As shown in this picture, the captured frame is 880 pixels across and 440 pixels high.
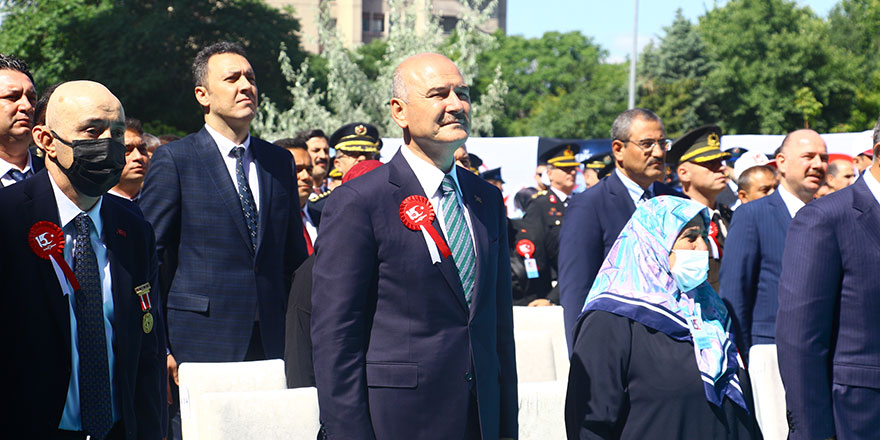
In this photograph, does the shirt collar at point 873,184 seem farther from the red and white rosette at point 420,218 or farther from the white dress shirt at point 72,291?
the white dress shirt at point 72,291

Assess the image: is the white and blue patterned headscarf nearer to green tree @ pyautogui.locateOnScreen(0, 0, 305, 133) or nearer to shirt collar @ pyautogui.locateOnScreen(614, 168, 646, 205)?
shirt collar @ pyautogui.locateOnScreen(614, 168, 646, 205)

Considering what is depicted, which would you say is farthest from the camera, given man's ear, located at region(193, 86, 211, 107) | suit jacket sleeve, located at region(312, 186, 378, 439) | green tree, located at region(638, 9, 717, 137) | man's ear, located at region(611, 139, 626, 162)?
green tree, located at region(638, 9, 717, 137)

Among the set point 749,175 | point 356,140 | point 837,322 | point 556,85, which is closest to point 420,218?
point 837,322

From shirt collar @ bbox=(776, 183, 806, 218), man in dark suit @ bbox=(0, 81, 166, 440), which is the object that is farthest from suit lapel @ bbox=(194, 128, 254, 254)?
shirt collar @ bbox=(776, 183, 806, 218)

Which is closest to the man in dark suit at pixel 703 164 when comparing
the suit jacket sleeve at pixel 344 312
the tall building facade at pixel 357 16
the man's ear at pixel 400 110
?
the man's ear at pixel 400 110

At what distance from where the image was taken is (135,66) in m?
37.5

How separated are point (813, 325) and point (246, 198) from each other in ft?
8.51

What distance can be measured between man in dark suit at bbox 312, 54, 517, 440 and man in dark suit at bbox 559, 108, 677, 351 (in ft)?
6.82

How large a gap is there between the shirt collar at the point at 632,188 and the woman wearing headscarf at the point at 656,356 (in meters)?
1.64

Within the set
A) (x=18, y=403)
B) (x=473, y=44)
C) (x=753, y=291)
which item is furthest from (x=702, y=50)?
(x=18, y=403)

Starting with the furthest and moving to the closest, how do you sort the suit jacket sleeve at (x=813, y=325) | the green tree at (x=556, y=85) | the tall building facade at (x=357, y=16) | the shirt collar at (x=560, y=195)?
the tall building facade at (x=357, y=16)
the green tree at (x=556, y=85)
the shirt collar at (x=560, y=195)
the suit jacket sleeve at (x=813, y=325)

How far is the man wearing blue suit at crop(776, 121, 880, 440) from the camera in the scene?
3916mm

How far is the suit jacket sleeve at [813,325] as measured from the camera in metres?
3.96

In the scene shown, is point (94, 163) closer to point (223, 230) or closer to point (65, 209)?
point (65, 209)
